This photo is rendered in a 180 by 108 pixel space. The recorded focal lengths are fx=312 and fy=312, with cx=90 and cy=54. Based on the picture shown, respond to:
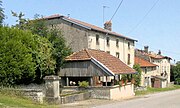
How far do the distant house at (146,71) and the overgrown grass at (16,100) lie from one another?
40408 millimetres

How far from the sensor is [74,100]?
2505 cm

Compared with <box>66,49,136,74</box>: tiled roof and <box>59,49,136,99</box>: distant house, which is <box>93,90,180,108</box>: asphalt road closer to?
<box>59,49,136,99</box>: distant house

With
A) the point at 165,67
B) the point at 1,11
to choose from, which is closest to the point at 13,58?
the point at 1,11

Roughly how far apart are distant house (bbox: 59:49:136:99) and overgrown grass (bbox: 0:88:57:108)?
8.42 metres

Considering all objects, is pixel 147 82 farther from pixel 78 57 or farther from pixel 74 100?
pixel 74 100

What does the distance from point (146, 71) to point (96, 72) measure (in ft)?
110

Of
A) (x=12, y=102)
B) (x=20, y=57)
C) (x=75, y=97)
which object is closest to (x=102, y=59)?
(x=75, y=97)

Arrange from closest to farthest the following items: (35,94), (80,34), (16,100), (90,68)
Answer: (16,100) < (35,94) < (90,68) < (80,34)

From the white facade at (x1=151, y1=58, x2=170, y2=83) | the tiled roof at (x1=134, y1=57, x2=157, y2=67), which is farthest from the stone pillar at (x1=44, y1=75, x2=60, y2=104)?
the white facade at (x1=151, y1=58, x2=170, y2=83)

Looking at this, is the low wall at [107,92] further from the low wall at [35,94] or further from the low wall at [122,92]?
the low wall at [35,94]

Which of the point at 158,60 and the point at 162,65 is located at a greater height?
the point at 158,60

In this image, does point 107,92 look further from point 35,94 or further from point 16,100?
point 16,100

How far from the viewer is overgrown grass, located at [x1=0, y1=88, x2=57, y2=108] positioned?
18461mm

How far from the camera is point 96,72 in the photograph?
30.1 meters
